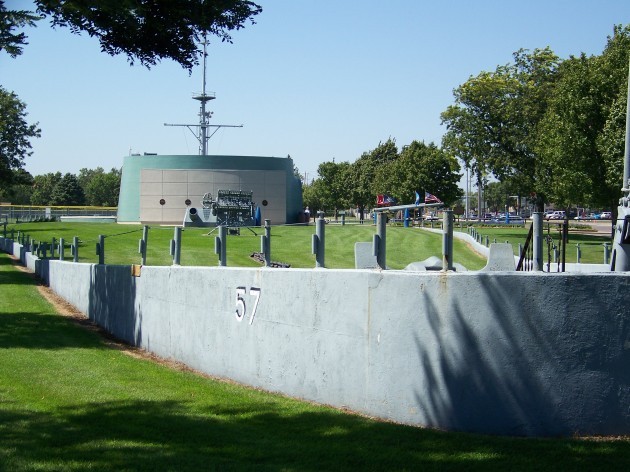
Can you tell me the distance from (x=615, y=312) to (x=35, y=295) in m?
19.8

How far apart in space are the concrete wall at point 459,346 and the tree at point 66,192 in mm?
137496

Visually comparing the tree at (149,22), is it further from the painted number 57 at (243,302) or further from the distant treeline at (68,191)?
the distant treeline at (68,191)

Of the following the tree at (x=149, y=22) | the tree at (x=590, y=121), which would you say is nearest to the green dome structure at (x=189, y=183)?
the tree at (x=590, y=121)

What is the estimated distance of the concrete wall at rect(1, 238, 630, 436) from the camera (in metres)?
6.56

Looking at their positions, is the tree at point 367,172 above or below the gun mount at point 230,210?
above

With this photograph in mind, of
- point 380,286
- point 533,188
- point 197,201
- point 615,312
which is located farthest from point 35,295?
point 197,201

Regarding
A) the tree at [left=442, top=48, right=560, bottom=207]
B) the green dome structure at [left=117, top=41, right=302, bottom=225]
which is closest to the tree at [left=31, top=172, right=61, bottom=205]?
the green dome structure at [left=117, top=41, right=302, bottom=225]

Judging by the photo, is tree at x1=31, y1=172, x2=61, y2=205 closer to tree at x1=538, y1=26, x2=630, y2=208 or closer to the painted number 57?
tree at x1=538, y1=26, x2=630, y2=208

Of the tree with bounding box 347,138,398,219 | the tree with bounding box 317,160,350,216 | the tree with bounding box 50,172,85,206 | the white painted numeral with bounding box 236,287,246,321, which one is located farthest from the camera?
the tree with bounding box 50,172,85,206

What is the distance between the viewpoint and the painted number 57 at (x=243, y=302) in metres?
9.90

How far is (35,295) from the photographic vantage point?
932 inches

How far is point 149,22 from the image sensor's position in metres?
12.6

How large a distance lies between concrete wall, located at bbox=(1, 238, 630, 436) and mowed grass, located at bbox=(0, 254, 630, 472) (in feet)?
0.70

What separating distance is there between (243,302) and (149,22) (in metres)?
4.80
